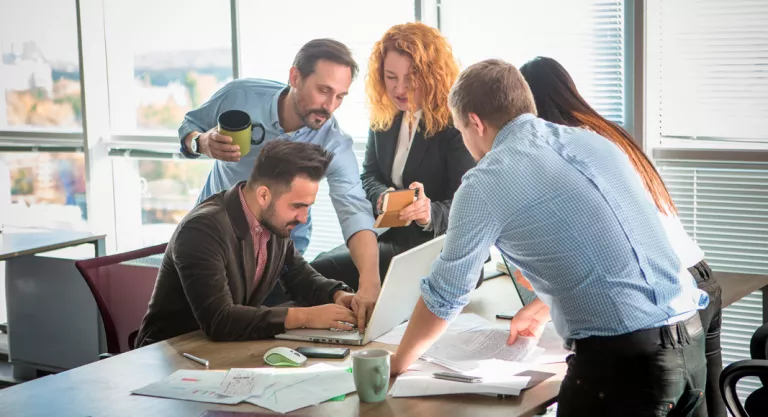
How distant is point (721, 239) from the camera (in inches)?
149

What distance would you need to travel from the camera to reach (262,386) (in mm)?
1888

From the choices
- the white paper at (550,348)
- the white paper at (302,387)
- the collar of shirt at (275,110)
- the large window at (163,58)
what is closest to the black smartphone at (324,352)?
the white paper at (302,387)

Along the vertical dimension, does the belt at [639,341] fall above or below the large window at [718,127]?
below

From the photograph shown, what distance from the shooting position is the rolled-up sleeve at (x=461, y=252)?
1.77 m

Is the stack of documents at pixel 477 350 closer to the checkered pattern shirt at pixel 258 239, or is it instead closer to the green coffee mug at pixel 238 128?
the checkered pattern shirt at pixel 258 239

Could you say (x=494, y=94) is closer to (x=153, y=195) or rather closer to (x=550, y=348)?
(x=550, y=348)

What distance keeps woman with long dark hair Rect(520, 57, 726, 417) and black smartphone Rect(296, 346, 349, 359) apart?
32.6 inches

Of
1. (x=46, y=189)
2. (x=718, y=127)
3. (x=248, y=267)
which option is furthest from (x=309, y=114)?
(x=46, y=189)

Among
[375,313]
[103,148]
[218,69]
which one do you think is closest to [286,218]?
[375,313]

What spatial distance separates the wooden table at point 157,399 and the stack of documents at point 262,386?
0.03 metres

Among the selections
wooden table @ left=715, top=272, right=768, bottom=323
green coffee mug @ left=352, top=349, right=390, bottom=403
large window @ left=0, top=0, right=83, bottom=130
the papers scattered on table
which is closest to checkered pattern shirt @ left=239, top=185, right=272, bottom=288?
the papers scattered on table

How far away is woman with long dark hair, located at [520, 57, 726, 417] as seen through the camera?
216 centimetres

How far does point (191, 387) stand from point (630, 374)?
3.13 ft

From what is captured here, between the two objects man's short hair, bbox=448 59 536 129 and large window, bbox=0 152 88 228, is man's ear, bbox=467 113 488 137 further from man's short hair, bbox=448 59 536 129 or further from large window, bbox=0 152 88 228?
large window, bbox=0 152 88 228
